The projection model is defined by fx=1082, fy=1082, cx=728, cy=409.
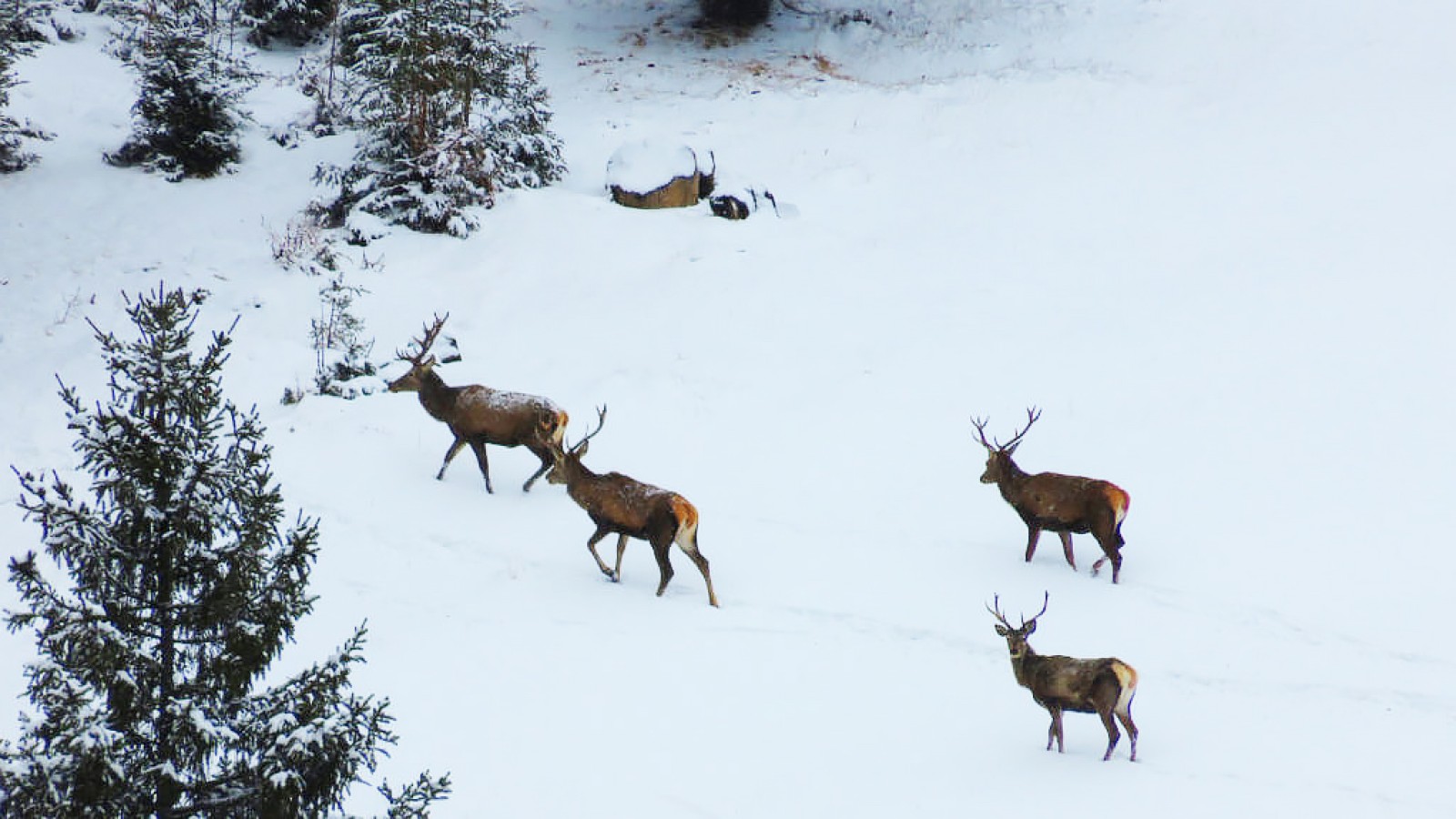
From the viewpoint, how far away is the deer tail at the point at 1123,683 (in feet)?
25.5

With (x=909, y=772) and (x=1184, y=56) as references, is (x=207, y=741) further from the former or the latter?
(x=1184, y=56)

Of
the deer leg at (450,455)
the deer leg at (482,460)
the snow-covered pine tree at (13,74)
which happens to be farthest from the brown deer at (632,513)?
the snow-covered pine tree at (13,74)

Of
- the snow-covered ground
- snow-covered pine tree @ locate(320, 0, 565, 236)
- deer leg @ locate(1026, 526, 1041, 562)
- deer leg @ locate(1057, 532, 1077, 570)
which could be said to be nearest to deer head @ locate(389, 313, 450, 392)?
the snow-covered ground

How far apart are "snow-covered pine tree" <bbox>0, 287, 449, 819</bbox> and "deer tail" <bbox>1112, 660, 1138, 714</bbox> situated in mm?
5126

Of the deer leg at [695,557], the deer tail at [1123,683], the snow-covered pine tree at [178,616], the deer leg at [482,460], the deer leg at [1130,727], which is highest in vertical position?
the snow-covered pine tree at [178,616]

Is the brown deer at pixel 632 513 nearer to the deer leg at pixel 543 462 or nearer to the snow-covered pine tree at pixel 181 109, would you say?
the deer leg at pixel 543 462

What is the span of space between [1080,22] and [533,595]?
845 inches

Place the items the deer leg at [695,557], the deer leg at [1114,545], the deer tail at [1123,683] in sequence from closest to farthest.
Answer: the deer tail at [1123,683]
the deer leg at [695,557]
the deer leg at [1114,545]

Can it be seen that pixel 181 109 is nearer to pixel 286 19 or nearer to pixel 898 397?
pixel 286 19

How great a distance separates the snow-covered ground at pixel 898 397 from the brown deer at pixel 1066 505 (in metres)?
0.41

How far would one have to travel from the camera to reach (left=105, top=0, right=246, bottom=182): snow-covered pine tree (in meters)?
19.5

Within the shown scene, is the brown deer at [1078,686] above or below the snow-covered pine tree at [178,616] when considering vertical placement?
below

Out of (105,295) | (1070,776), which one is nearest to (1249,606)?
(1070,776)

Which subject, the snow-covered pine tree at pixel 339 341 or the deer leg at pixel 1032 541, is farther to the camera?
the snow-covered pine tree at pixel 339 341
